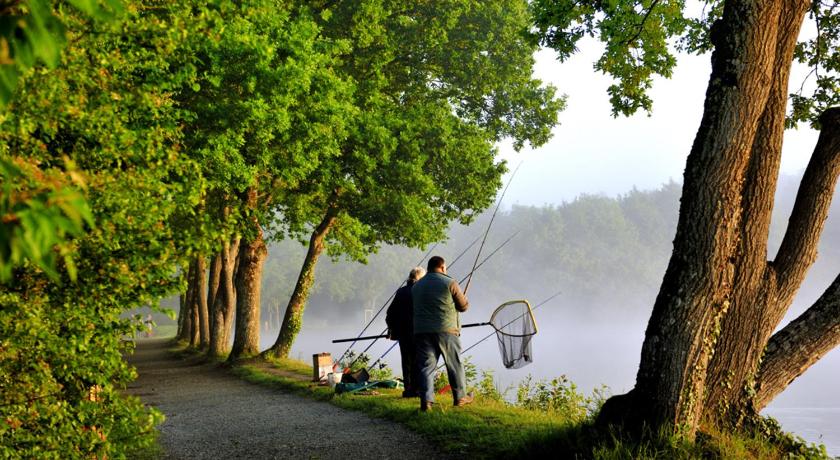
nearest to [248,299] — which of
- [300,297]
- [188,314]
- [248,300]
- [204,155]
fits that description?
[248,300]

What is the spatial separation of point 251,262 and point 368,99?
612 centimetres

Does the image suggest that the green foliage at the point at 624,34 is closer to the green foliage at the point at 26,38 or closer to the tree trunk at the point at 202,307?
the green foliage at the point at 26,38

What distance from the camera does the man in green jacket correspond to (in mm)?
10023

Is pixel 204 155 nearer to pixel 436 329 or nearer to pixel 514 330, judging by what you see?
pixel 436 329

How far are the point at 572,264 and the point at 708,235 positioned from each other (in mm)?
149648

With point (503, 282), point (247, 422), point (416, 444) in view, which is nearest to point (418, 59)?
point (247, 422)

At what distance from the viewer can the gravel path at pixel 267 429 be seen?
26.9ft

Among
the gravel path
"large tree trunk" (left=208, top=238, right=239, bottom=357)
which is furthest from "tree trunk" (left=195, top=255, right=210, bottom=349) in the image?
the gravel path

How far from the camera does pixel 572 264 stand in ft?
501

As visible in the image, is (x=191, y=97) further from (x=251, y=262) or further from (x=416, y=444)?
(x=416, y=444)

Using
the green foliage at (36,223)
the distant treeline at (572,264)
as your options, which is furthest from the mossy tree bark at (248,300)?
the distant treeline at (572,264)

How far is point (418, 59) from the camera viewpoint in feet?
73.4

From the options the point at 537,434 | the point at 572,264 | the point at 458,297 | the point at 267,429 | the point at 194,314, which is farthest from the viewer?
the point at 572,264

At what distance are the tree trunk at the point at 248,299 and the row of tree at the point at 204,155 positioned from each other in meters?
0.06
